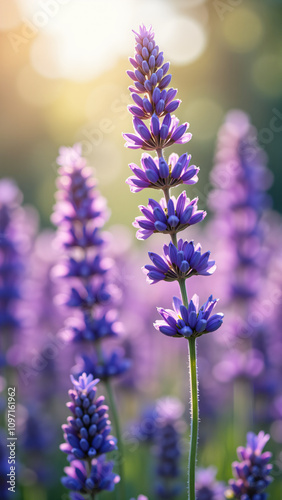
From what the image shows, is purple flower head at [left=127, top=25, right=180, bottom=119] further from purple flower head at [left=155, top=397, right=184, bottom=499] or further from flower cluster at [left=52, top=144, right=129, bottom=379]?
purple flower head at [left=155, top=397, right=184, bottom=499]

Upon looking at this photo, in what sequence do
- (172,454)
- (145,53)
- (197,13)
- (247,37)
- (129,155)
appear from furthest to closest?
(247,37), (197,13), (129,155), (172,454), (145,53)

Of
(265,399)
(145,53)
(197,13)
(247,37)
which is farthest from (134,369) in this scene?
(247,37)

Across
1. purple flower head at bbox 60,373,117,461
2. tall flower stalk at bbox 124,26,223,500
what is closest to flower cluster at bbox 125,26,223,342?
tall flower stalk at bbox 124,26,223,500

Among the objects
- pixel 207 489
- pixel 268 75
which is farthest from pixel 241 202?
pixel 268 75

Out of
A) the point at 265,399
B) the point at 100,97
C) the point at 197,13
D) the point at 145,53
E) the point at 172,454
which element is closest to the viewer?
the point at 145,53

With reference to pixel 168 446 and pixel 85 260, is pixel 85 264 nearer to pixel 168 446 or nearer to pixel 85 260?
pixel 85 260

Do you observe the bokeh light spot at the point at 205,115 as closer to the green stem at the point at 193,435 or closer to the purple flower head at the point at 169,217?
the purple flower head at the point at 169,217

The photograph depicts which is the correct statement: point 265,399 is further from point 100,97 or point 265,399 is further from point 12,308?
point 100,97

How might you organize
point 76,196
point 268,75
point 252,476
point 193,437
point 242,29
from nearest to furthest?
point 193,437, point 252,476, point 76,196, point 268,75, point 242,29

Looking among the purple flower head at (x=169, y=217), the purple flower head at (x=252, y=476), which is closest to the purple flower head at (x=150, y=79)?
the purple flower head at (x=169, y=217)
